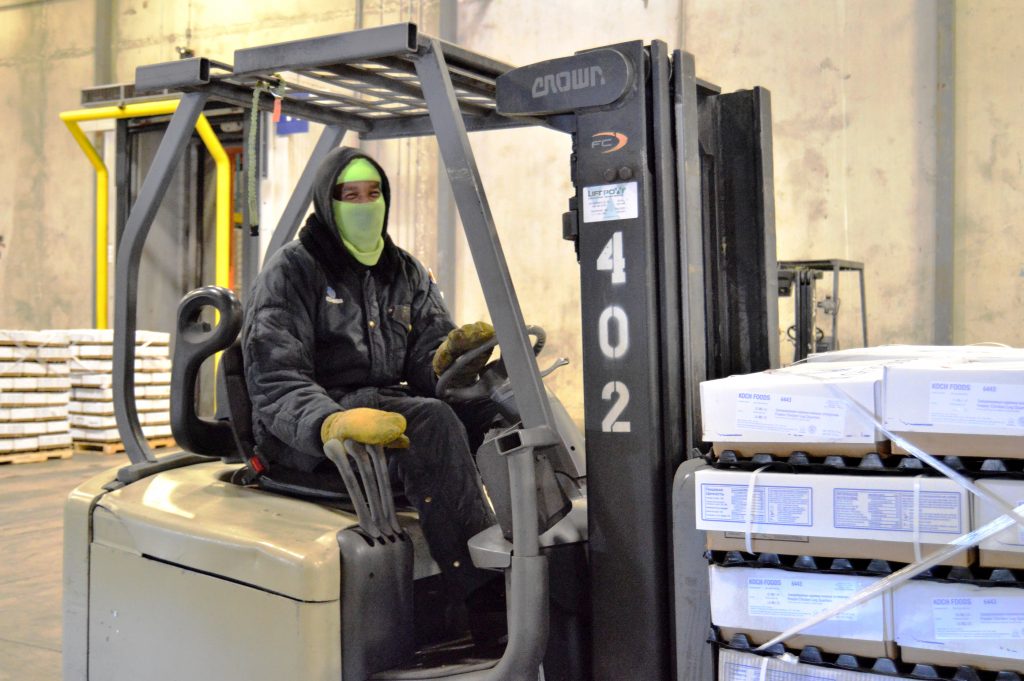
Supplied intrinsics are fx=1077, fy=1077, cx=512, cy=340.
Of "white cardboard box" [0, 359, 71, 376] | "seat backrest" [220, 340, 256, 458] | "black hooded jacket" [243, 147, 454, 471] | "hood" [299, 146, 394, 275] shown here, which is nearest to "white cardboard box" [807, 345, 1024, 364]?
"black hooded jacket" [243, 147, 454, 471]

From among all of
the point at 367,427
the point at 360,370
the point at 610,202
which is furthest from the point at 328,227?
the point at 610,202

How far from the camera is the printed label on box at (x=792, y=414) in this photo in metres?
2.17

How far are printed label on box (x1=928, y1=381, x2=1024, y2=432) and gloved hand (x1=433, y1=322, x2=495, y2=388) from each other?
132 cm

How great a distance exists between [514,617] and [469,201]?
3.20 feet

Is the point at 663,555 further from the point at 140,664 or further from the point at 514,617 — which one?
the point at 140,664

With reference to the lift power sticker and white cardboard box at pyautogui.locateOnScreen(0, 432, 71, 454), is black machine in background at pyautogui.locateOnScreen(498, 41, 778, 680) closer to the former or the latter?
the lift power sticker

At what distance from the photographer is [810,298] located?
10.1 m

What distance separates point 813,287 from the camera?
10.2 metres

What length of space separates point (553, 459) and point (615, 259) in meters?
0.51

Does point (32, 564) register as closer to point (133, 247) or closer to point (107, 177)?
point (133, 247)

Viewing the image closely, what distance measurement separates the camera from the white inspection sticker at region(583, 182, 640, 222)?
2551mm

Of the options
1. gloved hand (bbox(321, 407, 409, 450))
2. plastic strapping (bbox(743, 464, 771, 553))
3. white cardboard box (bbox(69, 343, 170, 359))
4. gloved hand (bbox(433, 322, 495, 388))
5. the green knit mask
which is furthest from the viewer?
white cardboard box (bbox(69, 343, 170, 359))

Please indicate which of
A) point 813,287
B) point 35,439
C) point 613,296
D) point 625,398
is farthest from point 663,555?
point 35,439

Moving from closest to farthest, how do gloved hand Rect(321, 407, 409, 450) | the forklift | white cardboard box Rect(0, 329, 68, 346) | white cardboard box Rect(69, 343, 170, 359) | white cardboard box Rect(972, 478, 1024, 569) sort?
1. white cardboard box Rect(972, 478, 1024, 569)
2. the forklift
3. gloved hand Rect(321, 407, 409, 450)
4. white cardboard box Rect(0, 329, 68, 346)
5. white cardboard box Rect(69, 343, 170, 359)
